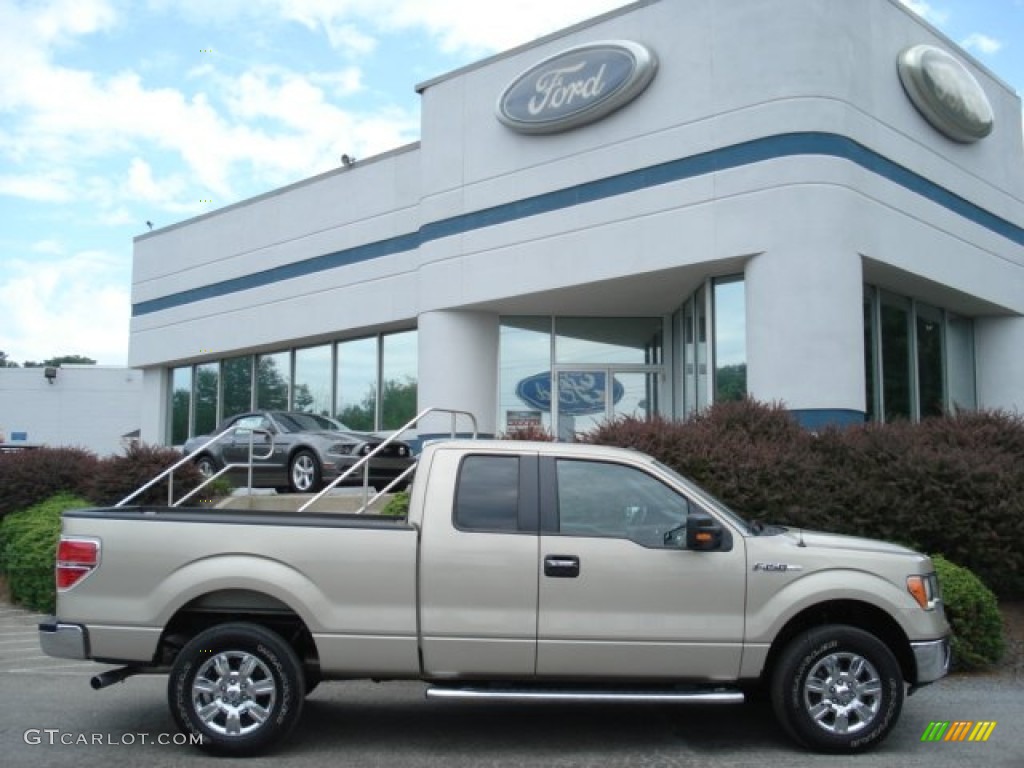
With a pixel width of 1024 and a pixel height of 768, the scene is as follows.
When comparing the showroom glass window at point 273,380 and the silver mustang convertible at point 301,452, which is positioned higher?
the showroom glass window at point 273,380

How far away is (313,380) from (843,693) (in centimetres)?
1797

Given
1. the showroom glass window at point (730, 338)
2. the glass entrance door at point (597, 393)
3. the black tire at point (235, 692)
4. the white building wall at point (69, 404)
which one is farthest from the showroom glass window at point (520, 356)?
the white building wall at point (69, 404)

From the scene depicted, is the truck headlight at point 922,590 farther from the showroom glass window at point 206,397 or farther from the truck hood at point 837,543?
the showroom glass window at point 206,397

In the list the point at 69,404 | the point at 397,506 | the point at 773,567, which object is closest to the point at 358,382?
the point at 397,506

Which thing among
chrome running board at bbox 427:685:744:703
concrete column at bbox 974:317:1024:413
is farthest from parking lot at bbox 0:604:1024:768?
concrete column at bbox 974:317:1024:413

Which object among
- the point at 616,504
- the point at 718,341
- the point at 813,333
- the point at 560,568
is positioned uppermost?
the point at 718,341

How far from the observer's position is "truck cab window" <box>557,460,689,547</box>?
6.07m

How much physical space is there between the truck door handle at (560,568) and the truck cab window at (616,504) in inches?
A: 7.1

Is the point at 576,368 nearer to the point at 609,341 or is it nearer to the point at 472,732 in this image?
the point at 609,341

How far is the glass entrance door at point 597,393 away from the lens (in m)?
18.2

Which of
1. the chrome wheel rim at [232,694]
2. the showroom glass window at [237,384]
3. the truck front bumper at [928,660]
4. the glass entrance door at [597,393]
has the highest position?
the showroom glass window at [237,384]

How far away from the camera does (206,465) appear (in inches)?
650

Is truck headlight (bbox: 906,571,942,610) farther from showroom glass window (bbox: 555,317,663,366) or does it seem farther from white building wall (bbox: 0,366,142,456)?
white building wall (bbox: 0,366,142,456)

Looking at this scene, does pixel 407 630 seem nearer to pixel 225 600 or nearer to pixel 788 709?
pixel 225 600
